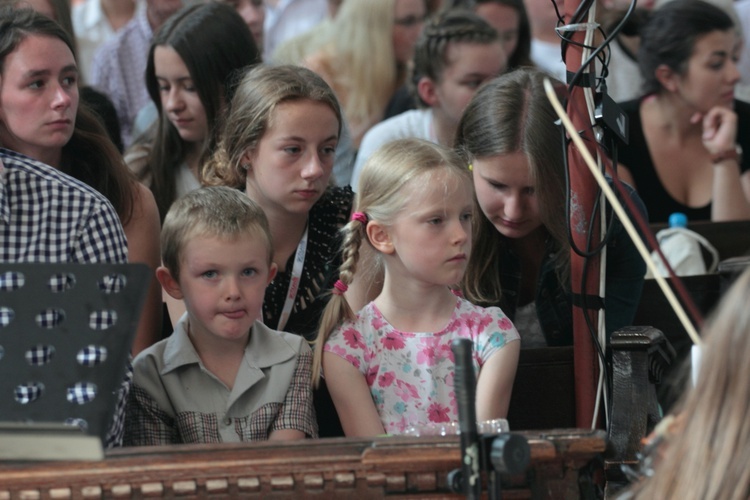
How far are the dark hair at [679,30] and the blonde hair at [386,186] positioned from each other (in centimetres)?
188

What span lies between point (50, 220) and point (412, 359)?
762 mm

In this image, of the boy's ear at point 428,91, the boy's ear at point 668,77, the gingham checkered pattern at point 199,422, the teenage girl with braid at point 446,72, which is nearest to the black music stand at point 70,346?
the gingham checkered pattern at point 199,422

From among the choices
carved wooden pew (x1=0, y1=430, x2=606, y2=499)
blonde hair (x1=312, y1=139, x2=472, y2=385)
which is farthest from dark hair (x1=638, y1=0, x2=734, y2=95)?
carved wooden pew (x1=0, y1=430, x2=606, y2=499)

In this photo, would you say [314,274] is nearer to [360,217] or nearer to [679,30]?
[360,217]

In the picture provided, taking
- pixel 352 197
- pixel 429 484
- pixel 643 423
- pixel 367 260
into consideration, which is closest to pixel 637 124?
pixel 352 197

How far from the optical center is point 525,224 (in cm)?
269

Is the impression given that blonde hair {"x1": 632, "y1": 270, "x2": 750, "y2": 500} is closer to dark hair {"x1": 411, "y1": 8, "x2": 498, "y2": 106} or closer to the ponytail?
the ponytail

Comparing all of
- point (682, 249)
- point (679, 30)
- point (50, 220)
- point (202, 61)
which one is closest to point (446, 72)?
point (679, 30)

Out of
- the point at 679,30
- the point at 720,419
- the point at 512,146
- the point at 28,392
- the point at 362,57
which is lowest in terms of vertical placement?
the point at 28,392

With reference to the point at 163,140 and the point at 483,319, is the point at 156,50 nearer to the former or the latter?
the point at 163,140

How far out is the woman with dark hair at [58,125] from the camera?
2.47 meters

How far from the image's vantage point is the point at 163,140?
343cm

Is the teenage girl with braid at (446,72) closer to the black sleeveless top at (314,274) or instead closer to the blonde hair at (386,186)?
the black sleeveless top at (314,274)

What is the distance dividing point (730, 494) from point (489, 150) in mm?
1504
